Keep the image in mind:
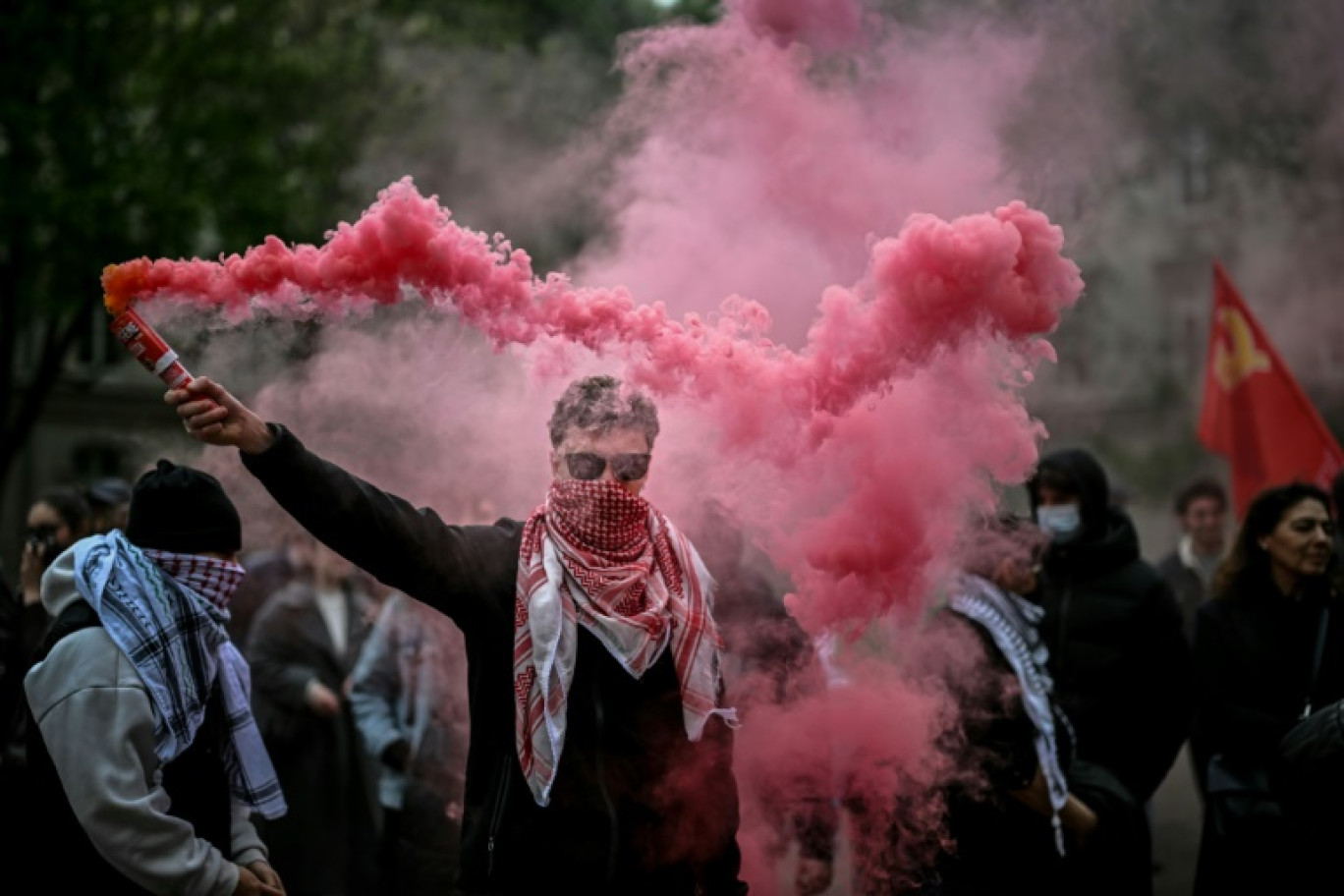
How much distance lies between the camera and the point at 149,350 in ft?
11.1

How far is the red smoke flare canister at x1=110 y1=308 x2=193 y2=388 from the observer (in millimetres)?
3369

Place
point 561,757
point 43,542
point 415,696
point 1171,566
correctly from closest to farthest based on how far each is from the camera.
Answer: point 561,757 → point 43,542 → point 415,696 → point 1171,566

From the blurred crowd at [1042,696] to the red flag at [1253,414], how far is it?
174 centimetres

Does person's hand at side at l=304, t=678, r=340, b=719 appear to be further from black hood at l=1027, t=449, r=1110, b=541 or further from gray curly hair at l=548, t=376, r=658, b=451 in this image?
gray curly hair at l=548, t=376, r=658, b=451

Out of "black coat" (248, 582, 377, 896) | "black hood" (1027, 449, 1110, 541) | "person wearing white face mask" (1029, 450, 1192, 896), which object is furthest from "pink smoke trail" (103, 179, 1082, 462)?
"black coat" (248, 582, 377, 896)

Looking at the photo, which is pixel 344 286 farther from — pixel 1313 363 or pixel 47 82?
pixel 1313 363

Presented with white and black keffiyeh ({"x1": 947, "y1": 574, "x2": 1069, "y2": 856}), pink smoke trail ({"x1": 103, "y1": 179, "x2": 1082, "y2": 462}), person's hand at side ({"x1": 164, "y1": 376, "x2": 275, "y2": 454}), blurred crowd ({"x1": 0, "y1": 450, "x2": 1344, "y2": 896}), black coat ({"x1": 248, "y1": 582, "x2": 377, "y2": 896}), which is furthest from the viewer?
black coat ({"x1": 248, "y1": 582, "x2": 377, "y2": 896})

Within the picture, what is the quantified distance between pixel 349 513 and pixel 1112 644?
3.35 m

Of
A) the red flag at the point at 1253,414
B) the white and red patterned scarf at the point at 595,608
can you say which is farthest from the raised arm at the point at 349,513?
the red flag at the point at 1253,414

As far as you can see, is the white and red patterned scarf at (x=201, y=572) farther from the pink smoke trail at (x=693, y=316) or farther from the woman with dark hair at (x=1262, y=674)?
the woman with dark hair at (x=1262, y=674)

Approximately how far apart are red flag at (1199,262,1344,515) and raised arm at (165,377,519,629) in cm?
571

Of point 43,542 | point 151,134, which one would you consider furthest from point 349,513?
point 151,134

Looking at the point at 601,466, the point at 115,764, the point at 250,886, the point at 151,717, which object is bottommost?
the point at 250,886

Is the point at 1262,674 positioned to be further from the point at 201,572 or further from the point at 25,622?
the point at 25,622
